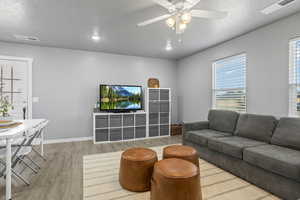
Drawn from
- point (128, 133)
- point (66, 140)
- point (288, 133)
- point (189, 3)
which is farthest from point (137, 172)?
point (66, 140)

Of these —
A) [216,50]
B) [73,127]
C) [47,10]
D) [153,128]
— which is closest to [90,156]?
[73,127]

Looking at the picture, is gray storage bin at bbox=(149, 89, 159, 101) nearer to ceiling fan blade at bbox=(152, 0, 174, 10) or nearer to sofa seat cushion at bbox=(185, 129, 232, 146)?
sofa seat cushion at bbox=(185, 129, 232, 146)

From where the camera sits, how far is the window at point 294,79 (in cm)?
261

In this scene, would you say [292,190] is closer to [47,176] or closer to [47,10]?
[47,176]

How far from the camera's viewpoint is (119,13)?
8.46ft

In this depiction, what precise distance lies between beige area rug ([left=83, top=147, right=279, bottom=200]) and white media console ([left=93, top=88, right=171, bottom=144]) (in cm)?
159

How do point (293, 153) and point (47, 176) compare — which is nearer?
point (293, 153)

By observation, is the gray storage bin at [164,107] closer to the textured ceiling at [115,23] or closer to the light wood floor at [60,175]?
the light wood floor at [60,175]

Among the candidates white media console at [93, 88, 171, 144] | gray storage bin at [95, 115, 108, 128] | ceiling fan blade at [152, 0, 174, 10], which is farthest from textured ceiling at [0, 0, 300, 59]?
gray storage bin at [95, 115, 108, 128]

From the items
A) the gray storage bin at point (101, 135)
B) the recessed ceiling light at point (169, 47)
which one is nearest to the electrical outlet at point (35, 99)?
the gray storage bin at point (101, 135)

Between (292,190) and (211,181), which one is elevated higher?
(292,190)

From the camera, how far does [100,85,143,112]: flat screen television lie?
14.8ft

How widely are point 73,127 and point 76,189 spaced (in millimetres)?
2731

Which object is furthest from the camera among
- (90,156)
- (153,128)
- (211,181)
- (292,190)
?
(153,128)
